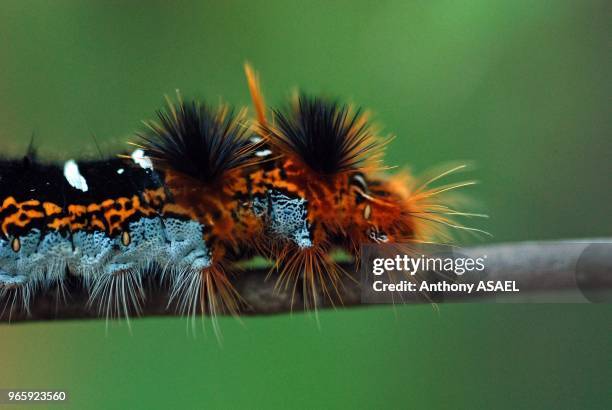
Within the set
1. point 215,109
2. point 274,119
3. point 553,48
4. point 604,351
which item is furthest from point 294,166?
point 553,48

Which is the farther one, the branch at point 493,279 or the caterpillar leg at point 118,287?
the caterpillar leg at point 118,287

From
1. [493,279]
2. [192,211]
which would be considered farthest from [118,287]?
[493,279]

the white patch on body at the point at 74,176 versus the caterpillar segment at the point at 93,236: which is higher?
the white patch on body at the point at 74,176

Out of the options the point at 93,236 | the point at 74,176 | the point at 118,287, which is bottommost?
the point at 118,287

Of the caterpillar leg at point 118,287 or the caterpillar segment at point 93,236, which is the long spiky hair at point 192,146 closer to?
the caterpillar segment at point 93,236

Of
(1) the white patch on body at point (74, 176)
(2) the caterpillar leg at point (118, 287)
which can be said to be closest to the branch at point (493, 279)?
(2) the caterpillar leg at point (118, 287)

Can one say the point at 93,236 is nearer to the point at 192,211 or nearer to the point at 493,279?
the point at 192,211

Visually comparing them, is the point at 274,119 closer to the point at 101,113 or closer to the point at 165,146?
the point at 165,146
